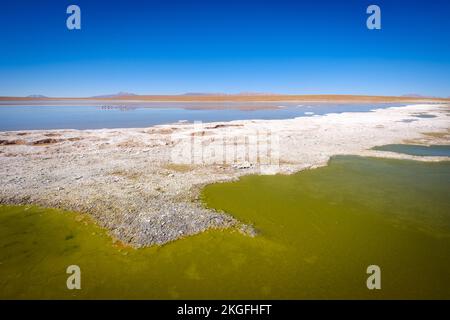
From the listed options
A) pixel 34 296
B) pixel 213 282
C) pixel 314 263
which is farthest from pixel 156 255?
pixel 314 263

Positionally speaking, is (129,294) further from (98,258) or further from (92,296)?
(98,258)

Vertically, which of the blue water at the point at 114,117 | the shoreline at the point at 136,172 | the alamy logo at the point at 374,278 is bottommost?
the alamy logo at the point at 374,278

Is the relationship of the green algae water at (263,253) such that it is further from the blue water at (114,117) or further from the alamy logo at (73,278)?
the blue water at (114,117)

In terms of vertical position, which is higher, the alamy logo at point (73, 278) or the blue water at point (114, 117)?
the blue water at point (114, 117)
